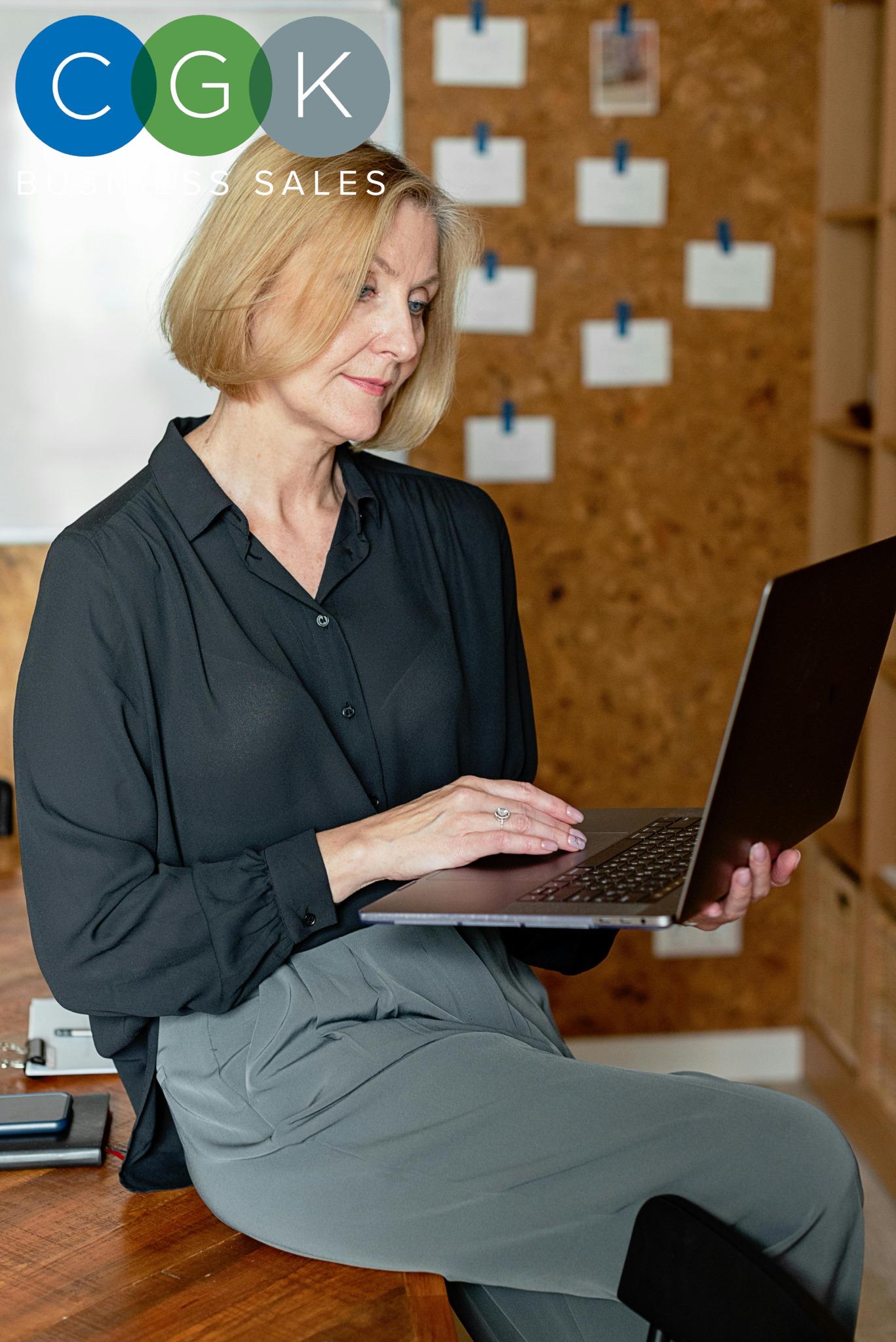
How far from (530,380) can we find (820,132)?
81cm

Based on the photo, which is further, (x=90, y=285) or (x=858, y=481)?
(x=858, y=481)

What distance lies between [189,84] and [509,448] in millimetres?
958

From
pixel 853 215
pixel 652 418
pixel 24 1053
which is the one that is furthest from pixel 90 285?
pixel 24 1053

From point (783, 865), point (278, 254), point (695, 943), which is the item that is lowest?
point (695, 943)

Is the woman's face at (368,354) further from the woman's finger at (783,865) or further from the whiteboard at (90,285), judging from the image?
the whiteboard at (90,285)

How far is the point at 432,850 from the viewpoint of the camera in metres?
1.37

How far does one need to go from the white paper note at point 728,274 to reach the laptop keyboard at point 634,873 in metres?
1.87

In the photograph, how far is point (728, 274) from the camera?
10.2ft

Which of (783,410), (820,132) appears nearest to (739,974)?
(783,410)

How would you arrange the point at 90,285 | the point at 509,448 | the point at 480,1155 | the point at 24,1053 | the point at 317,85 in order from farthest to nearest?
the point at 509,448 → the point at 90,285 → the point at 317,85 → the point at 24,1053 → the point at 480,1155

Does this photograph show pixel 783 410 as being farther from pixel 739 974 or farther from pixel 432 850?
pixel 432 850

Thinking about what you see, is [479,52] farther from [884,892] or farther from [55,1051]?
[55,1051]

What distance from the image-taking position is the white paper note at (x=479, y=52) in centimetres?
292

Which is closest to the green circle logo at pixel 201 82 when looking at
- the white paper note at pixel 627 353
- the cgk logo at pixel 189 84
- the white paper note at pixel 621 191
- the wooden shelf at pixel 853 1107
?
the cgk logo at pixel 189 84
